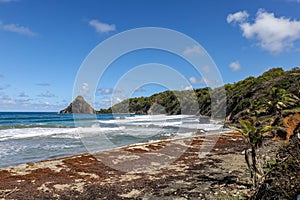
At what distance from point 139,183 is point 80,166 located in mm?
3905

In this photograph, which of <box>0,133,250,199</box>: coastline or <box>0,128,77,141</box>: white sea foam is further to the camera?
<box>0,128,77,141</box>: white sea foam

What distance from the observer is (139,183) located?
27.3ft

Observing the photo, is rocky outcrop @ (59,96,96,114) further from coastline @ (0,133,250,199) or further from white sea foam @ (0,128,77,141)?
coastline @ (0,133,250,199)

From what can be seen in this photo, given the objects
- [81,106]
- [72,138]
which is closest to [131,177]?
[72,138]

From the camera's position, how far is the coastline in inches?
288

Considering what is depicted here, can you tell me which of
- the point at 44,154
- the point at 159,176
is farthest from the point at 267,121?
the point at 44,154

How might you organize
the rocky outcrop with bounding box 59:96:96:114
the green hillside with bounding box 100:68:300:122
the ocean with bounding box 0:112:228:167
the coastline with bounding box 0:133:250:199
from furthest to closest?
the rocky outcrop with bounding box 59:96:96:114
the green hillside with bounding box 100:68:300:122
the ocean with bounding box 0:112:228:167
the coastline with bounding box 0:133:250:199

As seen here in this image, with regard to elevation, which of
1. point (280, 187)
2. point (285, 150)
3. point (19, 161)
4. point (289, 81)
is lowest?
point (19, 161)

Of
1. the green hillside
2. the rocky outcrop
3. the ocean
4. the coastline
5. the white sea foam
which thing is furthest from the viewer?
the rocky outcrop

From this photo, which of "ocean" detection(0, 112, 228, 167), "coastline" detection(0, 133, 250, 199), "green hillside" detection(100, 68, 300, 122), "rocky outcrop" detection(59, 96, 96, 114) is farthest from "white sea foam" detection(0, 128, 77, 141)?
"rocky outcrop" detection(59, 96, 96, 114)

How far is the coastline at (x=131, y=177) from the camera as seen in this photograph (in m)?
7.31

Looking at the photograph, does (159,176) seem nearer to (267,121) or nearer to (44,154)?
(44,154)

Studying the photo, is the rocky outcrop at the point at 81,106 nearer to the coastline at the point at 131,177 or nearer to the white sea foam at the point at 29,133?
the white sea foam at the point at 29,133

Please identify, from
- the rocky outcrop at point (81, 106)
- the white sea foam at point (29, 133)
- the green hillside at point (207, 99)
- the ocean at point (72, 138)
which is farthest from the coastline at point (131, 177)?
the rocky outcrop at point (81, 106)
